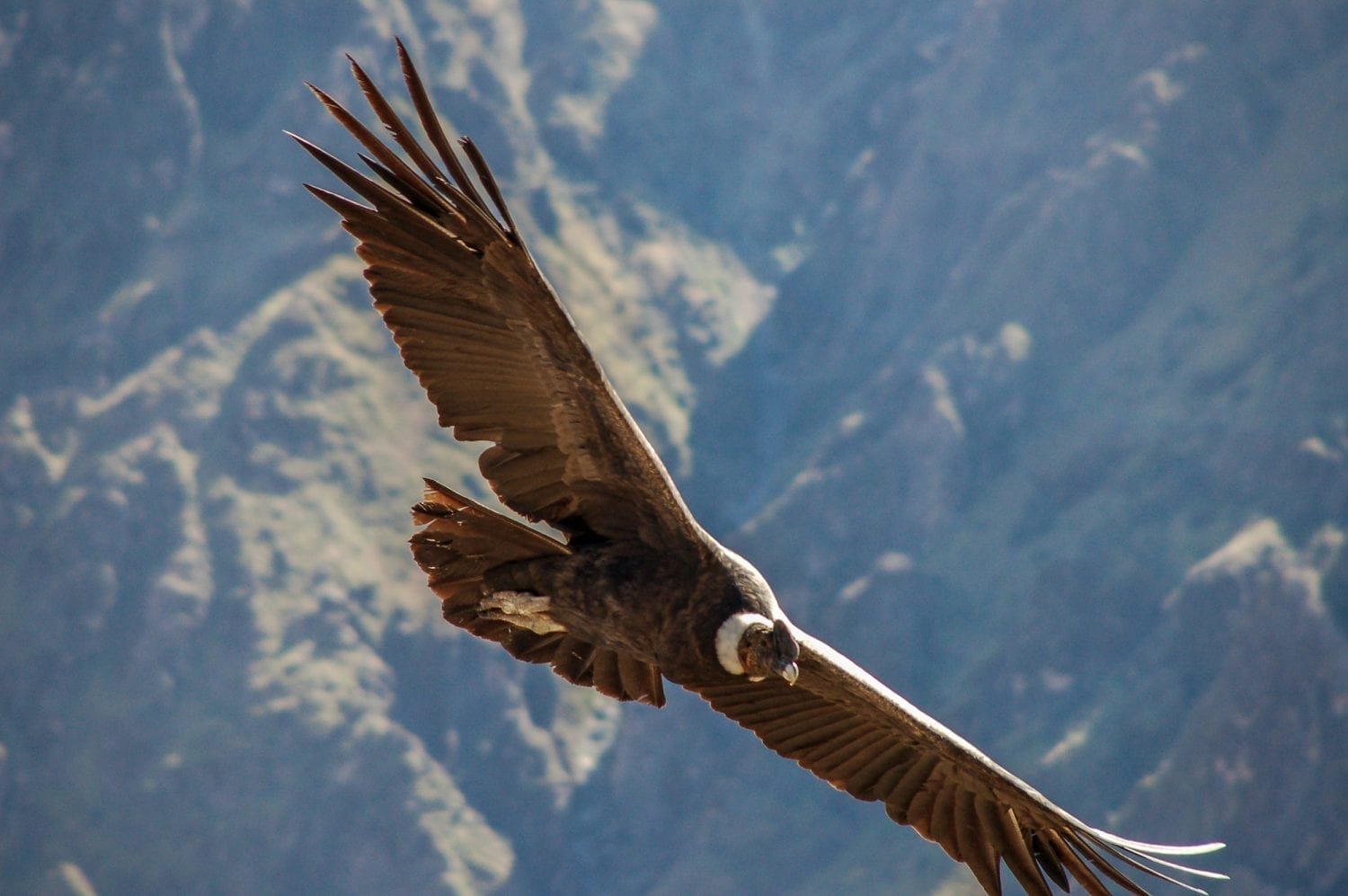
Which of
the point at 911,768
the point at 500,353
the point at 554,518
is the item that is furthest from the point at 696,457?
the point at 500,353

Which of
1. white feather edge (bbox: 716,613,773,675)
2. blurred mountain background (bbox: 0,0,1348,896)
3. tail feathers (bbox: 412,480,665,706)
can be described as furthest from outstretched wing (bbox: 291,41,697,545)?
blurred mountain background (bbox: 0,0,1348,896)

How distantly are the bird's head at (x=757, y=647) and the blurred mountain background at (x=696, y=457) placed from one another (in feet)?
263

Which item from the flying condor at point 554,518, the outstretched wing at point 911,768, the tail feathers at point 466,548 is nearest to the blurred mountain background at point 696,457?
the outstretched wing at point 911,768

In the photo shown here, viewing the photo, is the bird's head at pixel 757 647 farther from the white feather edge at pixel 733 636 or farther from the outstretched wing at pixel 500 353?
the outstretched wing at pixel 500 353

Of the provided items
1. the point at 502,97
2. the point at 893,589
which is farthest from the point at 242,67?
the point at 893,589

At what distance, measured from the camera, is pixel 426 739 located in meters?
116

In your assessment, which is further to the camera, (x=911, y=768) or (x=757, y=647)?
(x=911, y=768)

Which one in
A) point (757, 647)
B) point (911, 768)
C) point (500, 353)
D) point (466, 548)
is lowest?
point (466, 548)

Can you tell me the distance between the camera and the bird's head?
38.2 feet

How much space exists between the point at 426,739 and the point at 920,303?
195 ft

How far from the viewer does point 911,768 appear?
14.1 meters

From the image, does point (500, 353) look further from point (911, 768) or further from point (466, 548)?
point (911, 768)

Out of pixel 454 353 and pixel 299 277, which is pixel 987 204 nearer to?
pixel 299 277

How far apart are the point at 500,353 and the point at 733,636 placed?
2.67 meters
